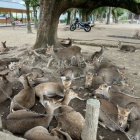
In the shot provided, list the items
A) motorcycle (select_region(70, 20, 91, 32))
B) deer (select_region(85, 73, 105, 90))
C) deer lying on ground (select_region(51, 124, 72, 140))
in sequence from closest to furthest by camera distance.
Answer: deer lying on ground (select_region(51, 124, 72, 140))
deer (select_region(85, 73, 105, 90))
motorcycle (select_region(70, 20, 91, 32))

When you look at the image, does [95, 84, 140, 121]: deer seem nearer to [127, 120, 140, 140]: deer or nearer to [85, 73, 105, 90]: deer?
[127, 120, 140, 140]: deer

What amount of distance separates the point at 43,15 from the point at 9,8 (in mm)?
24907

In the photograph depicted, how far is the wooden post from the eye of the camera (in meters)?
3.65

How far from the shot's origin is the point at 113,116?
513 cm

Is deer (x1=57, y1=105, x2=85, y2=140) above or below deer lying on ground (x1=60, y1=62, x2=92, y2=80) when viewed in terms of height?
below

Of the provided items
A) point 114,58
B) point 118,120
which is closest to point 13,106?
point 118,120

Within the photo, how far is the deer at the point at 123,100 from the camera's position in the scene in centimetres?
527

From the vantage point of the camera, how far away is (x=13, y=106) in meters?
5.45

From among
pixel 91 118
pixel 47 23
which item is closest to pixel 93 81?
pixel 91 118

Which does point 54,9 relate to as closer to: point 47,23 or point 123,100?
point 47,23

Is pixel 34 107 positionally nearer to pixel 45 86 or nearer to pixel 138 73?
pixel 45 86

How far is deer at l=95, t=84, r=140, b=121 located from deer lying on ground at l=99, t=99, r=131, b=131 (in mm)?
331

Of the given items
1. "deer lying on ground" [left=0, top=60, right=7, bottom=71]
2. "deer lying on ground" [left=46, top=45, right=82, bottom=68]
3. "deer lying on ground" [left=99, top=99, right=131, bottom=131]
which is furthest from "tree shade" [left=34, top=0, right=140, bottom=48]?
"deer lying on ground" [left=99, top=99, right=131, bottom=131]

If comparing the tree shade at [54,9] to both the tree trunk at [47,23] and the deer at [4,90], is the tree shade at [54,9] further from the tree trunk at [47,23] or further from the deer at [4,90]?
the deer at [4,90]
